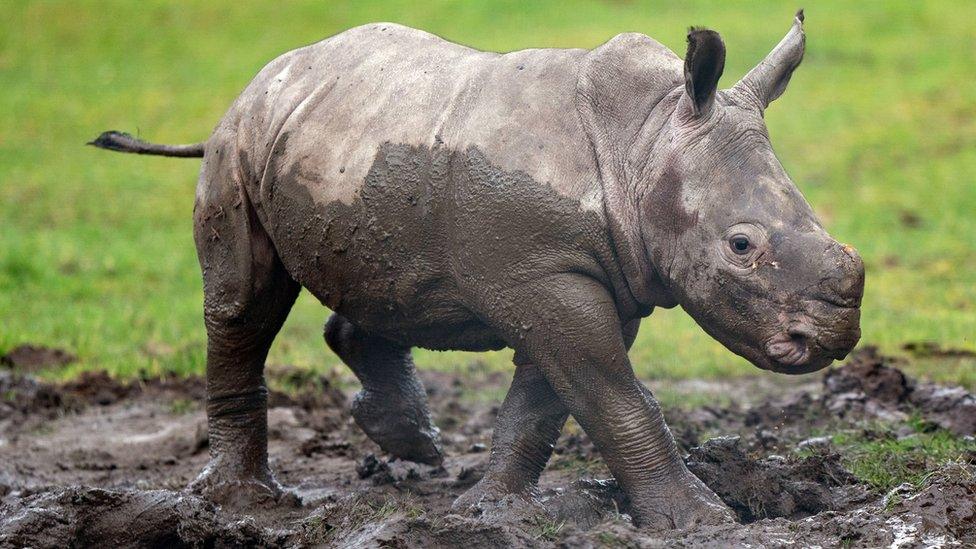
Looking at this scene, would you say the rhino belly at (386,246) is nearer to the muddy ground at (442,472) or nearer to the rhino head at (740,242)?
the muddy ground at (442,472)

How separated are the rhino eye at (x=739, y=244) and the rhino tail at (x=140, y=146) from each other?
120 inches

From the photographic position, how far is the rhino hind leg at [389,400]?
690 centimetres

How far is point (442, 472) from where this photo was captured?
697 cm

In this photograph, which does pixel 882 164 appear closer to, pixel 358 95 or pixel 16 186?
pixel 16 186

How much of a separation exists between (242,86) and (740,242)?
16.5m

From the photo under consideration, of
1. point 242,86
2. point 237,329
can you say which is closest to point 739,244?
point 237,329

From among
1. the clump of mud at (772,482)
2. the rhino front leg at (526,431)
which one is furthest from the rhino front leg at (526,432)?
the clump of mud at (772,482)

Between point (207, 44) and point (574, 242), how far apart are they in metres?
19.3

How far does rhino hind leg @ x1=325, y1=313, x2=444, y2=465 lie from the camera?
6.90 m

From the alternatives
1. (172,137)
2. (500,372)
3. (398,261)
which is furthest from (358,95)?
(172,137)

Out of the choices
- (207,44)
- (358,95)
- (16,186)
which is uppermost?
(358,95)

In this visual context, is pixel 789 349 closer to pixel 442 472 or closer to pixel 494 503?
pixel 494 503

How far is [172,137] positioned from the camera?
1819 cm

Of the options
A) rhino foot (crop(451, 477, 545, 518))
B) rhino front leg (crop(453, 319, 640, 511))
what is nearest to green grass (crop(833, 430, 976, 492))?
rhino front leg (crop(453, 319, 640, 511))
